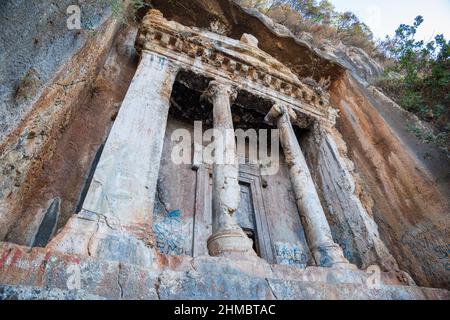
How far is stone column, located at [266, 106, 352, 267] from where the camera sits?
13.5ft

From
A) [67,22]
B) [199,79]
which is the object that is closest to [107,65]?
[67,22]

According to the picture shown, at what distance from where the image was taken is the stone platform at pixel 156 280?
6.29ft

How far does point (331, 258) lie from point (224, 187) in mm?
1947

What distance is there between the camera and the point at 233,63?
631 cm

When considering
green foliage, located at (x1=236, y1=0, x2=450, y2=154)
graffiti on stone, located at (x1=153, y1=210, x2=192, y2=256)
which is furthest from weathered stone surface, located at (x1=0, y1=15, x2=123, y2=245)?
green foliage, located at (x1=236, y1=0, x2=450, y2=154)

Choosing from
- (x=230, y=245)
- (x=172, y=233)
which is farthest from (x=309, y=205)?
(x=172, y=233)

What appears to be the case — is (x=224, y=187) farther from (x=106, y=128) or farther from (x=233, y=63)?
(x=233, y=63)

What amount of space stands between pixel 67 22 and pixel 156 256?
3.89m

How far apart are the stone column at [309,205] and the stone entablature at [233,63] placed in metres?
0.62

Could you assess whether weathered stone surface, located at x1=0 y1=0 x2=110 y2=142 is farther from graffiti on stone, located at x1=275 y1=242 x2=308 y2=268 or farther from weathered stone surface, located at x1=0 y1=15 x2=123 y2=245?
graffiti on stone, located at x1=275 y1=242 x2=308 y2=268

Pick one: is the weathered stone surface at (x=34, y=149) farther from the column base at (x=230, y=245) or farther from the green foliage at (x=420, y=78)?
the green foliage at (x=420, y=78)

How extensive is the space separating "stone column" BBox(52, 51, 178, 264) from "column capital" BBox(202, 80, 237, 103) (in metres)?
1.14

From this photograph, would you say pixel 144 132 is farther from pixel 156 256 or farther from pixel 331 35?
pixel 331 35
